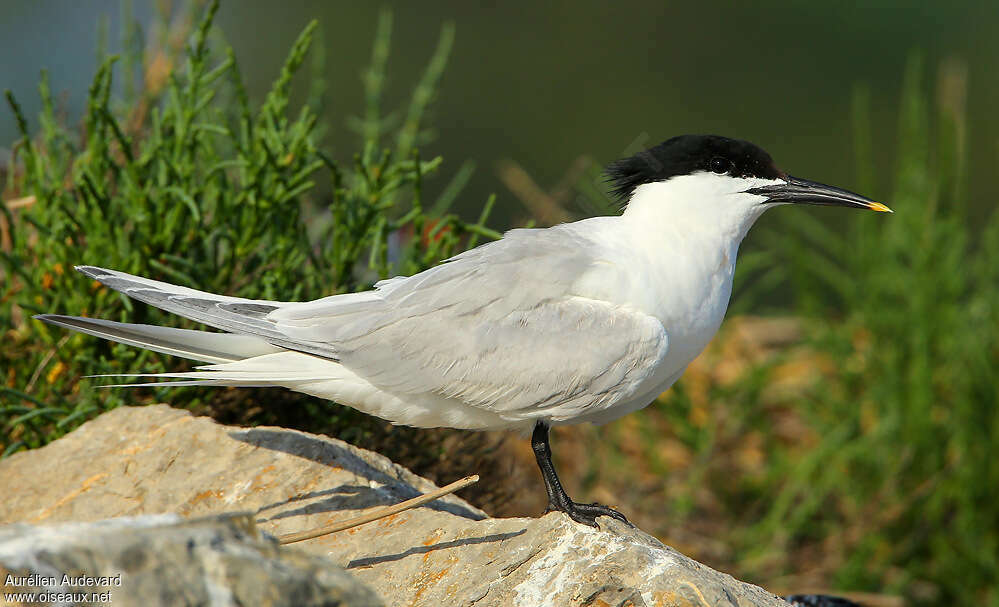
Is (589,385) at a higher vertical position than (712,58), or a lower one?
lower

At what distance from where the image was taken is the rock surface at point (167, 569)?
123 cm

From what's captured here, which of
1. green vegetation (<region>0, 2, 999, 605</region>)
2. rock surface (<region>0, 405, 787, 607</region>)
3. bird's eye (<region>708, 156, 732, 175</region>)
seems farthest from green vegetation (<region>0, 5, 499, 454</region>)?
bird's eye (<region>708, 156, 732, 175</region>)

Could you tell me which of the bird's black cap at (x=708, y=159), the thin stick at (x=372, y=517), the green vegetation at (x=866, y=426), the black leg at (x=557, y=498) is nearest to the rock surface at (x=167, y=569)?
the thin stick at (x=372, y=517)

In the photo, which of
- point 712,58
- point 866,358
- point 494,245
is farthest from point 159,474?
point 712,58

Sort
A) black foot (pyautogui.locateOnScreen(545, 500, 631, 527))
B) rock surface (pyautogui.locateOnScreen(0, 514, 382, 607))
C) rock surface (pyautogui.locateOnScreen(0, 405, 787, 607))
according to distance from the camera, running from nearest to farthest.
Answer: rock surface (pyautogui.locateOnScreen(0, 514, 382, 607)), rock surface (pyautogui.locateOnScreen(0, 405, 787, 607)), black foot (pyautogui.locateOnScreen(545, 500, 631, 527))

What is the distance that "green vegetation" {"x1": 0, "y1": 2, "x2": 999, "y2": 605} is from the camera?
2.63m

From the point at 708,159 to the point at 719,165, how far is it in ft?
0.10

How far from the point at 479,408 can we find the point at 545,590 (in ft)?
1.61

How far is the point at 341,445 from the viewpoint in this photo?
235cm

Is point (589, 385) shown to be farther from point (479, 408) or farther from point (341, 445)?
point (341, 445)

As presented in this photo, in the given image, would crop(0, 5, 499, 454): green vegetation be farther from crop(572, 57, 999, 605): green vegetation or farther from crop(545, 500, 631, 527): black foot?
crop(572, 57, 999, 605): green vegetation

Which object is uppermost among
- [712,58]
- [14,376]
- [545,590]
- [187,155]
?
[712,58]

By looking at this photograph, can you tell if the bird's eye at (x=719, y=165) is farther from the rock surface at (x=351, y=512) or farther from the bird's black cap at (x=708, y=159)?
the rock surface at (x=351, y=512)

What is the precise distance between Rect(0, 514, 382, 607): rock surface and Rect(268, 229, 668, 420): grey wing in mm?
889
